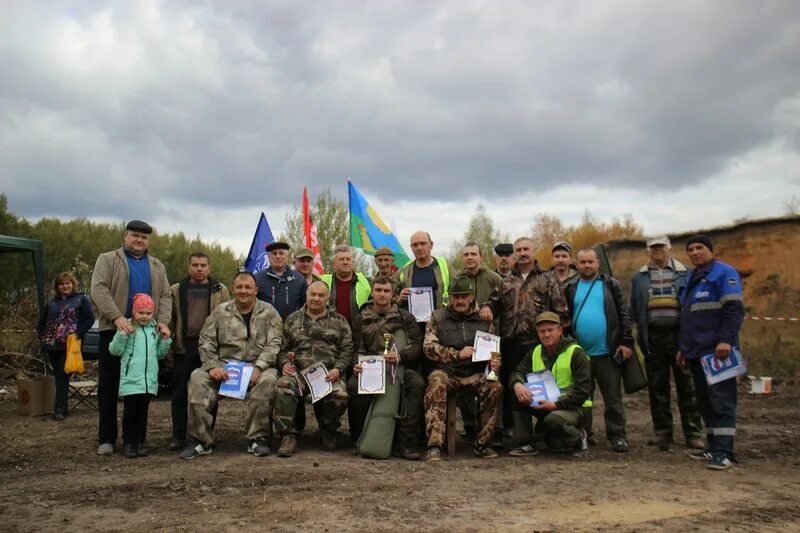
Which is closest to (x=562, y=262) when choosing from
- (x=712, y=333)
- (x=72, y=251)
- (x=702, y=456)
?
(x=712, y=333)

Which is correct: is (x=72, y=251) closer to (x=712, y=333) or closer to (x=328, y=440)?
(x=328, y=440)

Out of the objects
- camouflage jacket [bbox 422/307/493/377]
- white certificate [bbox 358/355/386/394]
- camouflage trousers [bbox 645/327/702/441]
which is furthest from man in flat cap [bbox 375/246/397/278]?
camouflage trousers [bbox 645/327/702/441]

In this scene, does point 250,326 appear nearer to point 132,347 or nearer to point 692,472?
point 132,347

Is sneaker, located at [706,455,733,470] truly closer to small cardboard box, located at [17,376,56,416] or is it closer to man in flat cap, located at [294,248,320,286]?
man in flat cap, located at [294,248,320,286]

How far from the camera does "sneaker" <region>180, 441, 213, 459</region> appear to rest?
6364mm

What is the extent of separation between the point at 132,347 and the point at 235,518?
265cm

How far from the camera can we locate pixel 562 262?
24.6ft

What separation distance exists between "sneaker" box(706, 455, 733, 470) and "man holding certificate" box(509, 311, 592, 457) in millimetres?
1138

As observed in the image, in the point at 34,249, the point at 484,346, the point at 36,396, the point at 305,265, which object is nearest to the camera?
the point at 484,346

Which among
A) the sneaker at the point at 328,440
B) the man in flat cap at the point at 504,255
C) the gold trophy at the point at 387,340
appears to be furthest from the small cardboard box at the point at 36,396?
the man in flat cap at the point at 504,255

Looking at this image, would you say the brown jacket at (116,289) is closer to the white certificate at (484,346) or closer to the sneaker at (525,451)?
the white certificate at (484,346)

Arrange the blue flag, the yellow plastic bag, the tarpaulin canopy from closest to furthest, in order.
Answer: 1. the yellow plastic bag
2. the tarpaulin canopy
3. the blue flag

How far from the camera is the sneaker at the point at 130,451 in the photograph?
6410 mm

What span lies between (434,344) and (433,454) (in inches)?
42.7
